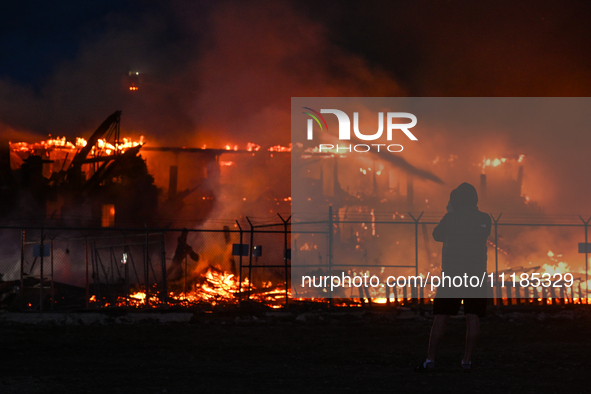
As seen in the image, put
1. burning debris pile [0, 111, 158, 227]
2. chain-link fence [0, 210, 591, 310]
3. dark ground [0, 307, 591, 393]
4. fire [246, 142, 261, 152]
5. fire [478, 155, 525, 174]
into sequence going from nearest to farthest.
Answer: dark ground [0, 307, 591, 393]
chain-link fence [0, 210, 591, 310]
burning debris pile [0, 111, 158, 227]
fire [478, 155, 525, 174]
fire [246, 142, 261, 152]

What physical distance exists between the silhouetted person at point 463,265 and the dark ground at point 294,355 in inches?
16.8

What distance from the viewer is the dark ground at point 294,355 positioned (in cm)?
501

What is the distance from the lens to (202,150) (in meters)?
35.4

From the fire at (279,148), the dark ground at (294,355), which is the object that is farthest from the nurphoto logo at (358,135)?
the dark ground at (294,355)

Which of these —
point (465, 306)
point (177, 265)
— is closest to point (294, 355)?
point (465, 306)

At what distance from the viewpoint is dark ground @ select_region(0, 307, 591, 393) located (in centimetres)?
501

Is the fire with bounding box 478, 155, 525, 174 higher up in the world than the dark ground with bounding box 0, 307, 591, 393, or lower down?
higher up

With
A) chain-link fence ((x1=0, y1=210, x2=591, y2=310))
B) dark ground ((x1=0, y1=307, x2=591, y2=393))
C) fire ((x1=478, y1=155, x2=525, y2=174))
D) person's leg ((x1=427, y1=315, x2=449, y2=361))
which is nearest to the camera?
dark ground ((x1=0, y1=307, x2=591, y2=393))

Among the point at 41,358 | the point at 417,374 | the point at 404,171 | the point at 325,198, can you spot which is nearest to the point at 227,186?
the point at 325,198

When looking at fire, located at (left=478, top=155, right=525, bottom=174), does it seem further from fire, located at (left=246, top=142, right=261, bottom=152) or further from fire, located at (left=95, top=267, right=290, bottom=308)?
Answer: fire, located at (left=95, top=267, right=290, bottom=308)

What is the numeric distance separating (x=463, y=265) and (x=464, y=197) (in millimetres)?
673

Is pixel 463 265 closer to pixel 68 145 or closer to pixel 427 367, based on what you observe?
pixel 427 367

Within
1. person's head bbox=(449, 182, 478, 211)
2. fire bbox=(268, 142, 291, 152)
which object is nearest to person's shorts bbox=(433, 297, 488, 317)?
person's head bbox=(449, 182, 478, 211)

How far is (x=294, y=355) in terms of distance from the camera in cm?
723
